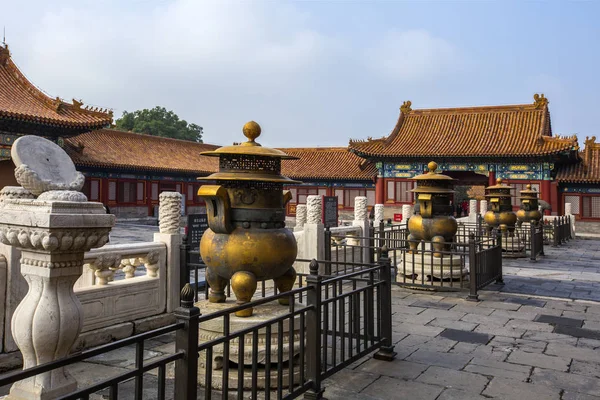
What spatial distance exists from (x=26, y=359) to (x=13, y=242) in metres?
0.71

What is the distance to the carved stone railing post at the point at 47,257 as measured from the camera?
2814mm

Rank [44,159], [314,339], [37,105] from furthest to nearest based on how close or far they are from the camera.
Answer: [37,105] < [314,339] < [44,159]

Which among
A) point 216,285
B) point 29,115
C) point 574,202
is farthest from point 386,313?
point 574,202

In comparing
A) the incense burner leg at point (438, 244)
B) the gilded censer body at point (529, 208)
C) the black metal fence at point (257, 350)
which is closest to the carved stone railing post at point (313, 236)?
the incense burner leg at point (438, 244)

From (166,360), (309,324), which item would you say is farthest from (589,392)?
(166,360)

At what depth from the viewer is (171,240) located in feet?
19.7

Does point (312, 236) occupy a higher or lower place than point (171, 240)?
lower

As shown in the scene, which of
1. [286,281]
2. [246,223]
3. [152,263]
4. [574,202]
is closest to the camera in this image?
[246,223]

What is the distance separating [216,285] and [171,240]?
1956 millimetres

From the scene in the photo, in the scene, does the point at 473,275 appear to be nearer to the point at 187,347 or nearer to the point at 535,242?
the point at 187,347

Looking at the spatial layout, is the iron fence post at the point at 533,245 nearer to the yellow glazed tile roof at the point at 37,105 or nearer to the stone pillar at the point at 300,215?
the stone pillar at the point at 300,215

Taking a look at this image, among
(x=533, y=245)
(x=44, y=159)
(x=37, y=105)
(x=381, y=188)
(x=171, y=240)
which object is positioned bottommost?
(x=533, y=245)

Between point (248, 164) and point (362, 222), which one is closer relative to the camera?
point (248, 164)

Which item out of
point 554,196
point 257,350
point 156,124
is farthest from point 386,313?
point 156,124
